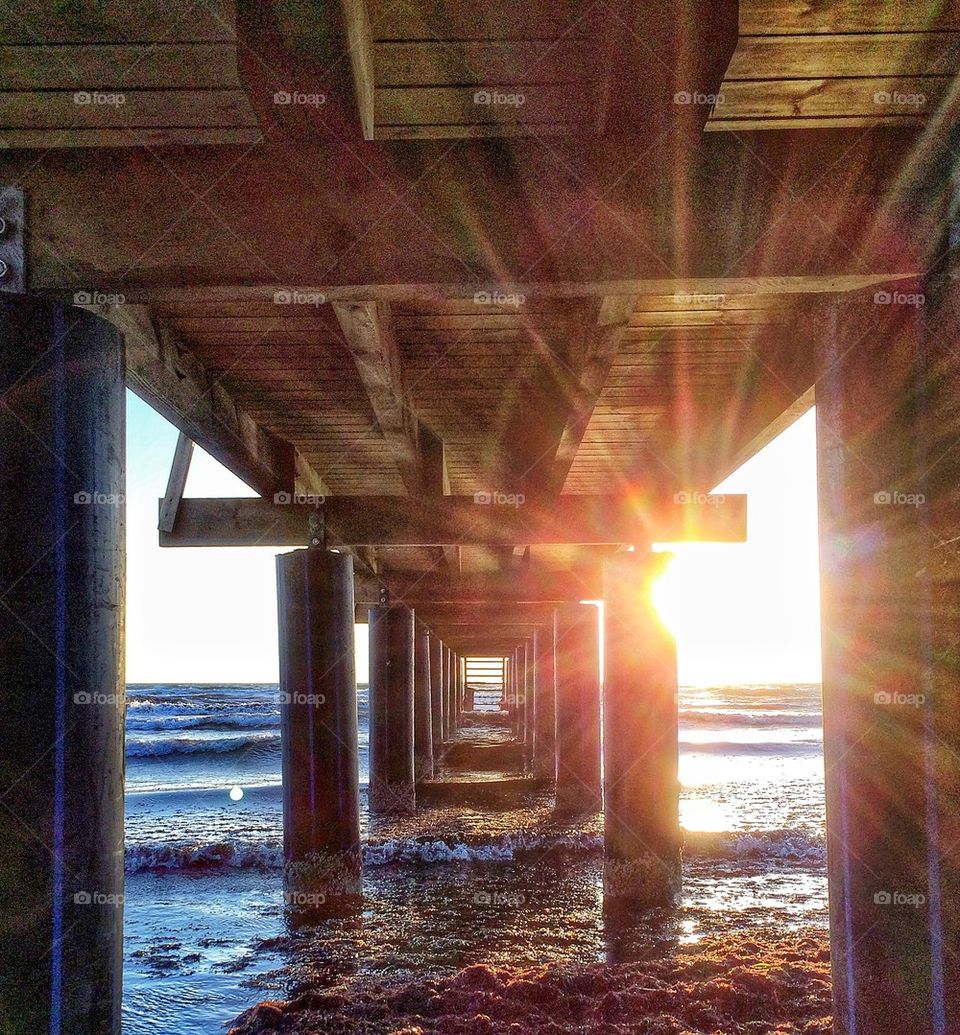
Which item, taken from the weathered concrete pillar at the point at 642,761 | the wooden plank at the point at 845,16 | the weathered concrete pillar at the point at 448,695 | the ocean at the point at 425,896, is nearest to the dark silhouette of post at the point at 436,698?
the ocean at the point at 425,896

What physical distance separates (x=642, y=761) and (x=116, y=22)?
7.13 m

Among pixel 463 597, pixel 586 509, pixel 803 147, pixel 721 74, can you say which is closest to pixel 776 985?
pixel 586 509

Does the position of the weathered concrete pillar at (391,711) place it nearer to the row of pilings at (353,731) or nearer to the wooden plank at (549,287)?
the row of pilings at (353,731)

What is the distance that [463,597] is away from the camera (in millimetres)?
14930

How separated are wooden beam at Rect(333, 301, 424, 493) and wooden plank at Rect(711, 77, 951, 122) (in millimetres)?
1505

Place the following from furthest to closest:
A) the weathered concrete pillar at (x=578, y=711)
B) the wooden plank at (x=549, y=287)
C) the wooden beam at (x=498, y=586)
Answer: the weathered concrete pillar at (x=578, y=711) < the wooden beam at (x=498, y=586) < the wooden plank at (x=549, y=287)

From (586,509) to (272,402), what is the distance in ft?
9.65

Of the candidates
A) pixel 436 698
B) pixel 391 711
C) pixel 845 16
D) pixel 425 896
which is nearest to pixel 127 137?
pixel 845 16

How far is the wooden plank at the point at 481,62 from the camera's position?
2670 mm

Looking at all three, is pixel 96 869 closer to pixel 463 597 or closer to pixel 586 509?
pixel 586 509

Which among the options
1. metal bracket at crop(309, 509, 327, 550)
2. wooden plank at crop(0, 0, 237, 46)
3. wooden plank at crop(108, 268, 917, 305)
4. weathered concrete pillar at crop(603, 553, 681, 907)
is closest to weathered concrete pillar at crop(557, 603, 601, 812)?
weathered concrete pillar at crop(603, 553, 681, 907)

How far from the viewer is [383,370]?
14.1 ft

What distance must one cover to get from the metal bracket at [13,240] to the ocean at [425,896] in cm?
509

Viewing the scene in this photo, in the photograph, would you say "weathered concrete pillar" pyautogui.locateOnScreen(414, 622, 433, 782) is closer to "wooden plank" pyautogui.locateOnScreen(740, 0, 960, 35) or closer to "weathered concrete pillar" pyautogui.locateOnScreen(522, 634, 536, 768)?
"weathered concrete pillar" pyautogui.locateOnScreen(522, 634, 536, 768)
